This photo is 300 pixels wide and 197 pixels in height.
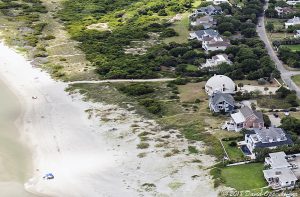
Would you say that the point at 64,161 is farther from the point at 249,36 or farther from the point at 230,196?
the point at 249,36

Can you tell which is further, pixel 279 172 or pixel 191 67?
pixel 191 67

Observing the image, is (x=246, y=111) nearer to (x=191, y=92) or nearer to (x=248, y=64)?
(x=191, y=92)

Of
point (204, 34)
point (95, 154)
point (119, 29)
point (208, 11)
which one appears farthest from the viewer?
point (208, 11)

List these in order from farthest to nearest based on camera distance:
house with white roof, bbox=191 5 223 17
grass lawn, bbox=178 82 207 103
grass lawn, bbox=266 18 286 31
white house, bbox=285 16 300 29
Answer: house with white roof, bbox=191 5 223 17
grass lawn, bbox=266 18 286 31
white house, bbox=285 16 300 29
grass lawn, bbox=178 82 207 103

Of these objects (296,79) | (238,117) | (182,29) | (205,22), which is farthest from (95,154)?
(205,22)

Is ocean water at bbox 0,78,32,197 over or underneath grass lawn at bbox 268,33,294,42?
over

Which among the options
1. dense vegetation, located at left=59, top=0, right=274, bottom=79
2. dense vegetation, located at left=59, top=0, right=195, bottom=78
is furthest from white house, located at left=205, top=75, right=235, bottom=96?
dense vegetation, located at left=59, top=0, right=195, bottom=78

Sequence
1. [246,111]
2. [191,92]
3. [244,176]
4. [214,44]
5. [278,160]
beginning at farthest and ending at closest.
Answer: [214,44] < [191,92] < [246,111] < [278,160] < [244,176]

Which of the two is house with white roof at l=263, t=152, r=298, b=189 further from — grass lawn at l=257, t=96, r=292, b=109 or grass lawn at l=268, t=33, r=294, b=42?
grass lawn at l=268, t=33, r=294, b=42
